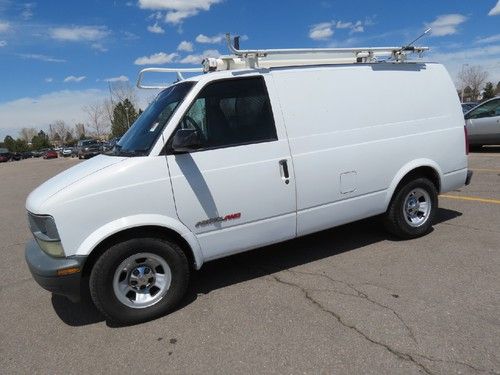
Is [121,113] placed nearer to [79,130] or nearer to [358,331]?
[79,130]

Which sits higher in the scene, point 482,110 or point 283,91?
point 283,91

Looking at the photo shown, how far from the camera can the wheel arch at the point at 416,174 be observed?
5020 mm

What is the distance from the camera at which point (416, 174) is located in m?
5.27

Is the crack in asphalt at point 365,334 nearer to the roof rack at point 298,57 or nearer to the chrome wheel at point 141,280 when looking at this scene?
the chrome wheel at point 141,280

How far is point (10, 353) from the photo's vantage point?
3.48 meters

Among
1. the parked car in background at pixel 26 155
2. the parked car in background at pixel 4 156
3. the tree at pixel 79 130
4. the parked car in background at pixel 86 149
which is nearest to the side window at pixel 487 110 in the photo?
the parked car in background at pixel 86 149

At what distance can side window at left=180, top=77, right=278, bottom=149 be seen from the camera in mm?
3977

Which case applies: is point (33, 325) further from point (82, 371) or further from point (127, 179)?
point (127, 179)

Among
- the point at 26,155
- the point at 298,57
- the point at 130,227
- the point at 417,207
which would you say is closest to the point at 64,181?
the point at 130,227

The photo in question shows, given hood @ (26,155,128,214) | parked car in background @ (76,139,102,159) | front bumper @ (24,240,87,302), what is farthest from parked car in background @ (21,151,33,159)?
front bumper @ (24,240,87,302)

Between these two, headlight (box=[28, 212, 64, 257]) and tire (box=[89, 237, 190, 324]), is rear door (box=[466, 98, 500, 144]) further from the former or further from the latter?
headlight (box=[28, 212, 64, 257])

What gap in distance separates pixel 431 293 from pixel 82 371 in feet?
9.83

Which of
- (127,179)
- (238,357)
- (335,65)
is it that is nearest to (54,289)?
(127,179)

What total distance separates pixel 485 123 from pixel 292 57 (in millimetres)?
11160
